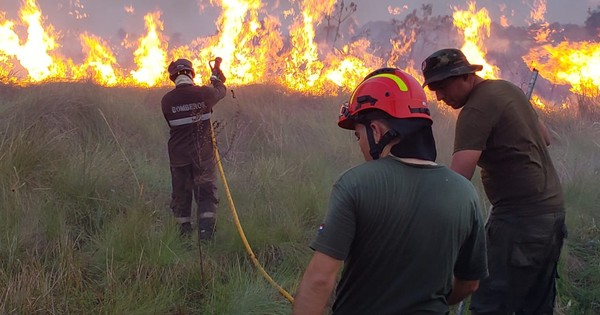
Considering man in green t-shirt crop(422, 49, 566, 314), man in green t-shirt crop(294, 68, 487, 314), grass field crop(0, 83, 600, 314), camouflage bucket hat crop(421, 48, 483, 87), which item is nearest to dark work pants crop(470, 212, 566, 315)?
man in green t-shirt crop(422, 49, 566, 314)

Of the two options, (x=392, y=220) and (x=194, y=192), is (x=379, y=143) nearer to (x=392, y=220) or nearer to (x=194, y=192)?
(x=392, y=220)

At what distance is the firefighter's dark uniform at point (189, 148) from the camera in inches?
201

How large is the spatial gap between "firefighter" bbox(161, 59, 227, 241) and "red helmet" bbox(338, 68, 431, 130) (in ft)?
11.2

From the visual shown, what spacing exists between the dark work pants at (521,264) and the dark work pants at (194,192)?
9.30ft

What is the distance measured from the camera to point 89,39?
13555 millimetres

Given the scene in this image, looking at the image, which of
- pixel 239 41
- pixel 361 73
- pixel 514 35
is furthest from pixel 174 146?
pixel 514 35

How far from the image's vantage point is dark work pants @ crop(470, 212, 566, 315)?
2.79 m

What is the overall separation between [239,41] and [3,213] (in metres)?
9.39

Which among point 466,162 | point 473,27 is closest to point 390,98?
point 466,162

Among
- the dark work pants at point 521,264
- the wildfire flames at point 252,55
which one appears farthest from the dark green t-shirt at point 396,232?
the wildfire flames at point 252,55

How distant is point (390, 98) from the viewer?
5.59 ft

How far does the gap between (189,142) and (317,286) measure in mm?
3937

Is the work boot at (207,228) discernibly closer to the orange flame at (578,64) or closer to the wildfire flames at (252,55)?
the wildfire flames at (252,55)

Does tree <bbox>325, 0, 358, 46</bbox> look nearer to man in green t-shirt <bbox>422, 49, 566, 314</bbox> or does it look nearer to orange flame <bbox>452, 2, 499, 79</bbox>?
orange flame <bbox>452, 2, 499, 79</bbox>
